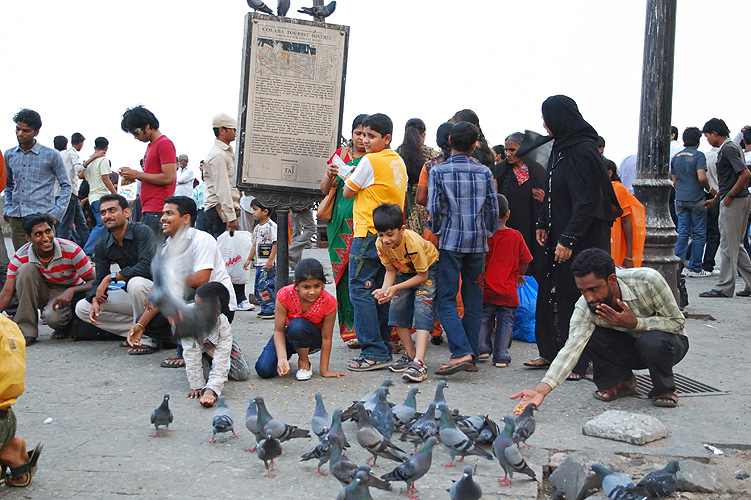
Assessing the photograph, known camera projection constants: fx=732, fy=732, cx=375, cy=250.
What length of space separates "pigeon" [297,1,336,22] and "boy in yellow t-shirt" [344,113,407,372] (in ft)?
4.14

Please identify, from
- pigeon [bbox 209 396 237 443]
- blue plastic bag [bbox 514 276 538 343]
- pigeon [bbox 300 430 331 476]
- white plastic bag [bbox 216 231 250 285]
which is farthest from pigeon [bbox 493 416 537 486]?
white plastic bag [bbox 216 231 250 285]

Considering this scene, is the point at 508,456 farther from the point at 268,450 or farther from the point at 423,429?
the point at 268,450

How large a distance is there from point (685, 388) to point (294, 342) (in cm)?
298

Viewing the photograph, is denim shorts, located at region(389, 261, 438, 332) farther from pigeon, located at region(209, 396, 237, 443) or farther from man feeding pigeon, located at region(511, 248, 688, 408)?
pigeon, located at region(209, 396, 237, 443)

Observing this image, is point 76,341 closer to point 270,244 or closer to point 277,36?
point 270,244

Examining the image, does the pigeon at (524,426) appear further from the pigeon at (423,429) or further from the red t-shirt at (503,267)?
the red t-shirt at (503,267)

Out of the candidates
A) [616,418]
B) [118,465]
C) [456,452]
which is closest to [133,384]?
[118,465]

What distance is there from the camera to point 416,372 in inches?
219

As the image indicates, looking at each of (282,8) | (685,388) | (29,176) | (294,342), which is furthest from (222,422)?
(29,176)

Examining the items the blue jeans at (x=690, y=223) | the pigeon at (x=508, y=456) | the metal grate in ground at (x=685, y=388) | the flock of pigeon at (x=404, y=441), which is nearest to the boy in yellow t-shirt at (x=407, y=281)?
the flock of pigeon at (x=404, y=441)

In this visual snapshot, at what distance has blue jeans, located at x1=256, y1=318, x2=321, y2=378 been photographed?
564 cm

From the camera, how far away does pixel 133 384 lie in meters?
5.69

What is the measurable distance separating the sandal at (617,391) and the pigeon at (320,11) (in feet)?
13.2

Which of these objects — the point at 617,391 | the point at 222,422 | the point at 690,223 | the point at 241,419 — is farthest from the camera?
the point at 690,223
